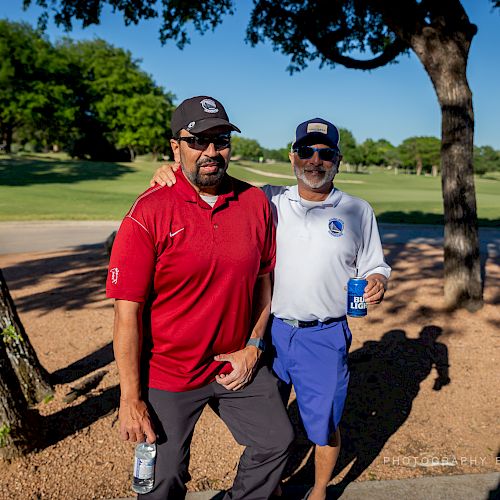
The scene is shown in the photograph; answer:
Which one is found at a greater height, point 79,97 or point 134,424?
point 79,97

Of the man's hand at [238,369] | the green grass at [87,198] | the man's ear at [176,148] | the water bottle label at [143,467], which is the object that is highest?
the man's ear at [176,148]

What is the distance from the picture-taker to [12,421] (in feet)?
10.9

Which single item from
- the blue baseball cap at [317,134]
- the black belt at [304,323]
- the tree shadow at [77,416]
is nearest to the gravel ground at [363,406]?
the tree shadow at [77,416]

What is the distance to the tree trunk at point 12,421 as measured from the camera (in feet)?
10.8

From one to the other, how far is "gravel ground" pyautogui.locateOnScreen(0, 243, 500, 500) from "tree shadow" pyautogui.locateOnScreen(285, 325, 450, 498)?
1 cm

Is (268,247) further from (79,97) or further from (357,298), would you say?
(79,97)

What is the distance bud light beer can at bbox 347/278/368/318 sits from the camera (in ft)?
9.21

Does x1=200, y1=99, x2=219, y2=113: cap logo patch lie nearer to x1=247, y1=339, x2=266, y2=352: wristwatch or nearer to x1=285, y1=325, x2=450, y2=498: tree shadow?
x1=247, y1=339, x2=266, y2=352: wristwatch

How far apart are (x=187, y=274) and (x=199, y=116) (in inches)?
30.6

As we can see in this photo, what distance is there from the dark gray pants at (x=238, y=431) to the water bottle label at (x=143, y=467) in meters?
0.04

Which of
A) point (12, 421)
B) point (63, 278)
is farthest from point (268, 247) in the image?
point (63, 278)

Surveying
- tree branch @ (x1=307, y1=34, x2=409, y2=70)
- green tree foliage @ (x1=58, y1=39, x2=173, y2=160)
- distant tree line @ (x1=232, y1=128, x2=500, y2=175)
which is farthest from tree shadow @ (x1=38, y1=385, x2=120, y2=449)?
distant tree line @ (x1=232, y1=128, x2=500, y2=175)

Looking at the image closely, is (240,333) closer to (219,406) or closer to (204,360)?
(204,360)

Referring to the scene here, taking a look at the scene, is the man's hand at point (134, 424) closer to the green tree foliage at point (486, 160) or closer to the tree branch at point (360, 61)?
the tree branch at point (360, 61)
